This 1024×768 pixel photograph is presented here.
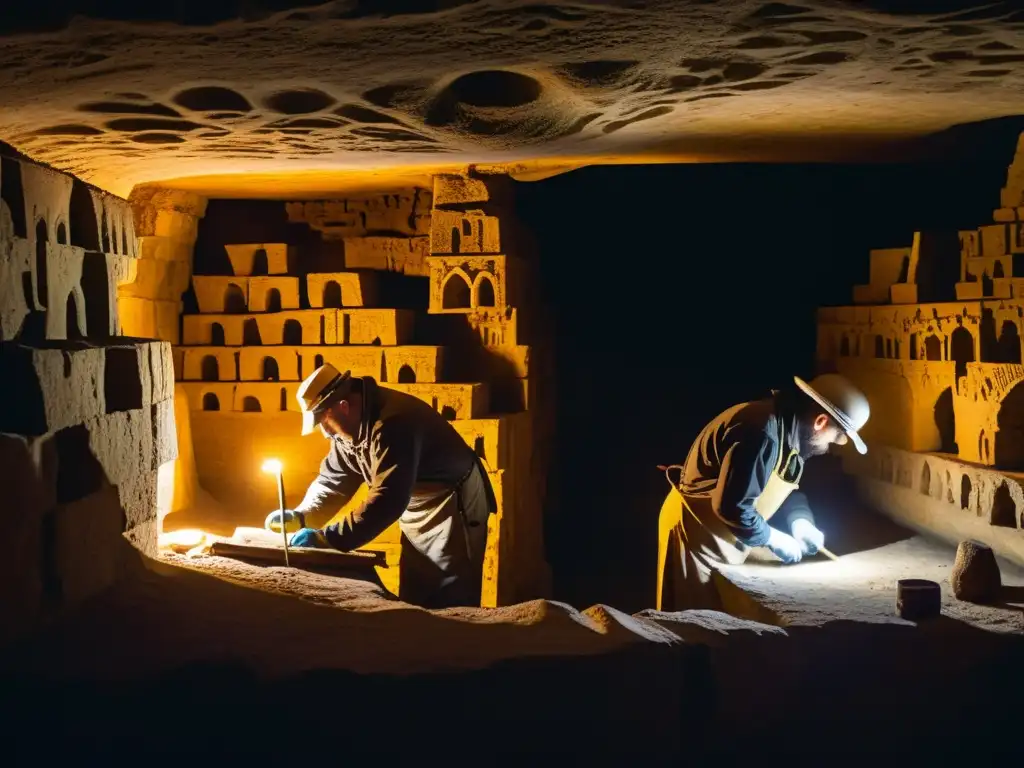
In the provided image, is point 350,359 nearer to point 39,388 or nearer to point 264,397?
point 264,397

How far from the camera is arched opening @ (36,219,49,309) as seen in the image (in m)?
3.59

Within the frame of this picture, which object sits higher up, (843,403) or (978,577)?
(843,403)

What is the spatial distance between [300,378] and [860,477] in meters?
4.67

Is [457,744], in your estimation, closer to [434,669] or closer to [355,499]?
[434,669]

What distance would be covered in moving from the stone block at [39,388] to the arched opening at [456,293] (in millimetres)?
4673

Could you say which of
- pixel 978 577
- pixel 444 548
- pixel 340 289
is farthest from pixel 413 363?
pixel 978 577

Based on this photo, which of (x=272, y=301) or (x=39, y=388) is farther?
(x=272, y=301)

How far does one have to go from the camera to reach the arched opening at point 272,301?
8.41 metres

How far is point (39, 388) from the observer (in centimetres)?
322

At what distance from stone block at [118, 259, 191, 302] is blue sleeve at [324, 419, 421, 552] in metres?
3.48

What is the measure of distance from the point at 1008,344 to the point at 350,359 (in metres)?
4.92

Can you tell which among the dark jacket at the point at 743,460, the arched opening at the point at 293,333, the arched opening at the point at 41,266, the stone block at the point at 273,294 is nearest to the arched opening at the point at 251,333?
the stone block at the point at 273,294

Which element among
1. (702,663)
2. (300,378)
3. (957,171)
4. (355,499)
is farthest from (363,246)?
(702,663)

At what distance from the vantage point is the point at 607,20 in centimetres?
333
